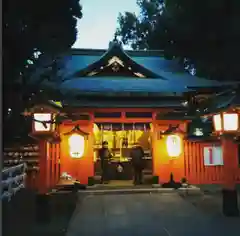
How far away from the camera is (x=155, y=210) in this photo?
10.3 meters

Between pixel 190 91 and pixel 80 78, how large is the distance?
5.07m

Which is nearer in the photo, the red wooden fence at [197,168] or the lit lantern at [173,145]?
the lit lantern at [173,145]

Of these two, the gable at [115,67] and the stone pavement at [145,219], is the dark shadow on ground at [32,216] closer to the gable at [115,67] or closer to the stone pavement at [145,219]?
the stone pavement at [145,219]

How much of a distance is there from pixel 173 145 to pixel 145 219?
557 cm

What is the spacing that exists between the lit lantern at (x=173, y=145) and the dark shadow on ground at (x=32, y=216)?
4.18 m

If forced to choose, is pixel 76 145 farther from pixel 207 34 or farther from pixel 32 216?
pixel 207 34

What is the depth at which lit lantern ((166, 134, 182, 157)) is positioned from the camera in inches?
570

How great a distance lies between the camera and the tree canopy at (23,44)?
7.32 meters

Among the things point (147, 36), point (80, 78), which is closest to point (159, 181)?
point (80, 78)

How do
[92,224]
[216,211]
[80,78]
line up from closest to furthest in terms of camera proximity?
[92,224] → [216,211] → [80,78]

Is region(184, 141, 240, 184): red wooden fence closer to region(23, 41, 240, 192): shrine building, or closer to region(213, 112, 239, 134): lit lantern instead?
region(23, 41, 240, 192): shrine building

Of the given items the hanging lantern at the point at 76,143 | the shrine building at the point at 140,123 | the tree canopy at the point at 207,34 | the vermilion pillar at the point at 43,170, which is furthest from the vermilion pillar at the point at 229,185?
the hanging lantern at the point at 76,143

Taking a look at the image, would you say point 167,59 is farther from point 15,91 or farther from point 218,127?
point 15,91

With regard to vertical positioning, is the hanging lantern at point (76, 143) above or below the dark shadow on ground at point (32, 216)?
above
